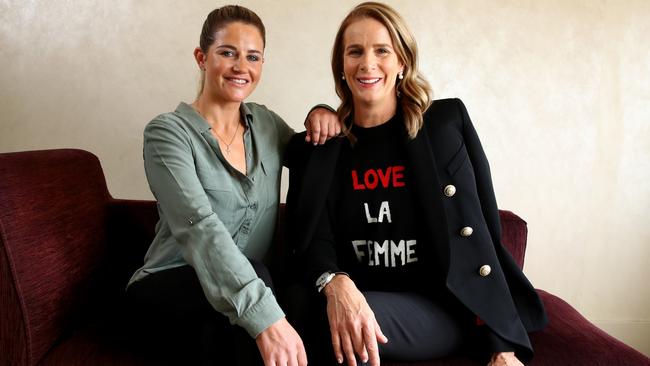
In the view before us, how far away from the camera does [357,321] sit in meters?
1.32

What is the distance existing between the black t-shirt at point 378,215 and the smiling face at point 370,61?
0.12 metres

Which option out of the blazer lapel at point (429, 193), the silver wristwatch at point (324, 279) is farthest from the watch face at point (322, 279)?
the blazer lapel at point (429, 193)

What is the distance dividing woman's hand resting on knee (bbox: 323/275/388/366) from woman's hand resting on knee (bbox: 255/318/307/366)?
0.33 feet

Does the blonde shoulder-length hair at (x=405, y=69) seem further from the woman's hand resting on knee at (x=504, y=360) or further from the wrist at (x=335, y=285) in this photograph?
the woman's hand resting on knee at (x=504, y=360)

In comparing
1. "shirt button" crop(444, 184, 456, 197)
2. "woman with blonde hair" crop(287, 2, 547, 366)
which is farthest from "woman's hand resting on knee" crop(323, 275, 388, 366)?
"shirt button" crop(444, 184, 456, 197)

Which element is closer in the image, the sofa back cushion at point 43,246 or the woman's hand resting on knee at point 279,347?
the woman's hand resting on knee at point 279,347

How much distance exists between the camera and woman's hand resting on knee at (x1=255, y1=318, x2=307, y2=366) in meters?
1.26

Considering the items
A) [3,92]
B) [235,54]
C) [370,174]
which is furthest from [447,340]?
[3,92]

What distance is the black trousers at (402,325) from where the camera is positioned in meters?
1.39

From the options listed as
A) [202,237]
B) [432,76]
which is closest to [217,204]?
[202,237]

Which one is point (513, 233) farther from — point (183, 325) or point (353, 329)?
point (183, 325)

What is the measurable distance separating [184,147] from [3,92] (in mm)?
1251

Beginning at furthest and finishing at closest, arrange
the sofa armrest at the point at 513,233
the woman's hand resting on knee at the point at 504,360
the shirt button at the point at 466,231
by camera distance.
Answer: the sofa armrest at the point at 513,233 → the shirt button at the point at 466,231 → the woman's hand resting on knee at the point at 504,360

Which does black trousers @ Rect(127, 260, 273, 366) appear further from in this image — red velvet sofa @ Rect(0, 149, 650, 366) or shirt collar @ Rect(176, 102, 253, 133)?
shirt collar @ Rect(176, 102, 253, 133)
